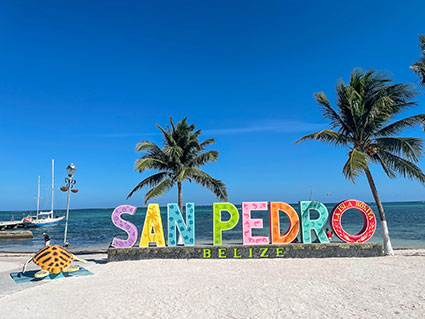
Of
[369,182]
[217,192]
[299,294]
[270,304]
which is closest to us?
[270,304]

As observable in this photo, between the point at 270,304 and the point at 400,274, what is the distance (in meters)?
6.63

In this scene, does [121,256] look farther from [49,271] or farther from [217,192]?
[217,192]

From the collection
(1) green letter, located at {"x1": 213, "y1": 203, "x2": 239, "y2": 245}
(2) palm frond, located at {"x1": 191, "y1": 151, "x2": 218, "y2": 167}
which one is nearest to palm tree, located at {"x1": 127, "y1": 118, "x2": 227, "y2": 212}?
(2) palm frond, located at {"x1": 191, "y1": 151, "x2": 218, "y2": 167}

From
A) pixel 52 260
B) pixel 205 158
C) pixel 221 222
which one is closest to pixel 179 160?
pixel 205 158

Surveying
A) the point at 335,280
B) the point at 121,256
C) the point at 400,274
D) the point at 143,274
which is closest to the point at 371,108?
the point at 400,274

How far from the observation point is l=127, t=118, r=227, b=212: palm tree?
1844cm

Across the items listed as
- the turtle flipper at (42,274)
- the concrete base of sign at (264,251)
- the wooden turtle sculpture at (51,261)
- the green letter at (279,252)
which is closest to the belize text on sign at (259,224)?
the concrete base of sign at (264,251)

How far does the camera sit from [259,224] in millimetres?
15078

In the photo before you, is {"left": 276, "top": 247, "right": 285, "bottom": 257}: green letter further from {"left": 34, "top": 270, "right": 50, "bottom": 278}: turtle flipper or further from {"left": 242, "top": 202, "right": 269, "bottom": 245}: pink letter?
{"left": 34, "top": 270, "right": 50, "bottom": 278}: turtle flipper

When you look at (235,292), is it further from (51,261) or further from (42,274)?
(42,274)

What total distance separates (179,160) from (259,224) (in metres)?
7.08

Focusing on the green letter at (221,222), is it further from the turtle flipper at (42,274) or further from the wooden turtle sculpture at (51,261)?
the turtle flipper at (42,274)

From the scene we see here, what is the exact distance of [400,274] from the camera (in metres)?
11.0

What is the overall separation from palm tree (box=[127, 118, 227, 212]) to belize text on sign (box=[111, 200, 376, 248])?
2999mm
